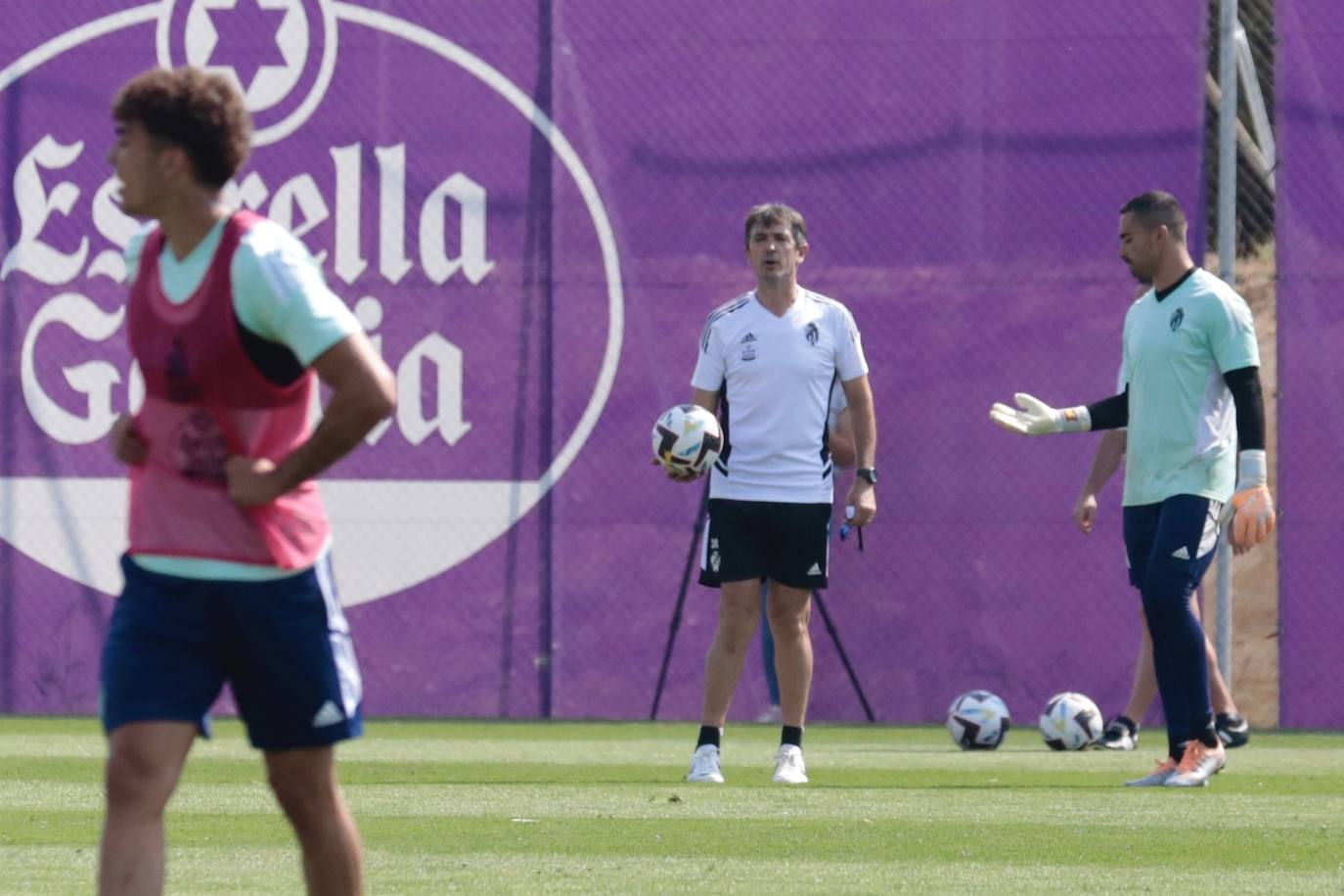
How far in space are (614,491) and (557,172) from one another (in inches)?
66.5

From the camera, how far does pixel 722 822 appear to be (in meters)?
7.36

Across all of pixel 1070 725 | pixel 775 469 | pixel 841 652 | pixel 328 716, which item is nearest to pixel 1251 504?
pixel 775 469

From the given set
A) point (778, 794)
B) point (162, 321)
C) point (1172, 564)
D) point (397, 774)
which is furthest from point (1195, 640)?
point (162, 321)

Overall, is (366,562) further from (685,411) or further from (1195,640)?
(1195,640)

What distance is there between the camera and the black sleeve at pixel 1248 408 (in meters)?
8.33

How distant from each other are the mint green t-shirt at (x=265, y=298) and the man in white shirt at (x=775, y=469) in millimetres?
4988

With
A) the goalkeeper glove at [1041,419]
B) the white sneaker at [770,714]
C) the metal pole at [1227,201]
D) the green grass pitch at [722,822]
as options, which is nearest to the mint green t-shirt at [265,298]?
the green grass pitch at [722,822]

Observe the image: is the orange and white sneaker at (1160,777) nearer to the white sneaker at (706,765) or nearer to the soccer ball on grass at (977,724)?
the white sneaker at (706,765)

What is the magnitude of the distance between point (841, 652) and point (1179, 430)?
4.26m

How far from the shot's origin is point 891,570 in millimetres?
12719

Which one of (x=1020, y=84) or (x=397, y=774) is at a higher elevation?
(x=1020, y=84)

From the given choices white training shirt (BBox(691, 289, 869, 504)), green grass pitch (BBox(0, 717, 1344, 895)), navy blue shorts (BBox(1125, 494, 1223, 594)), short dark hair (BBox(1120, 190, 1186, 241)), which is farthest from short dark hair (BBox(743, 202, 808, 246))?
green grass pitch (BBox(0, 717, 1344, 895))

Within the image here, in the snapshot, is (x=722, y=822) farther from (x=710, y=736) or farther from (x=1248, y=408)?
(x=1248, y=408)

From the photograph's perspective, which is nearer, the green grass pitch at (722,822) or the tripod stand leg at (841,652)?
the green grass pitch at (722,822)
